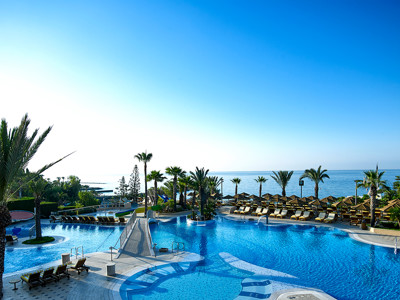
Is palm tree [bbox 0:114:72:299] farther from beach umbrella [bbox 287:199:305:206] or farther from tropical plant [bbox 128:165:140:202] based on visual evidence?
tropical plant [bbox 128:165:140:202]

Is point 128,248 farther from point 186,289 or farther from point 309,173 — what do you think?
point 309,173

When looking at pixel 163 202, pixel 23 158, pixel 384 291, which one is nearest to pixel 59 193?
pixel 163 202

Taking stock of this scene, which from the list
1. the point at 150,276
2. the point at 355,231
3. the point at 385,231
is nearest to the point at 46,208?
the point at 150,276

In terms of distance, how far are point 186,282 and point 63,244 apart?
12021 mm

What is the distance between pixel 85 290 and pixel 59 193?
33131 mm

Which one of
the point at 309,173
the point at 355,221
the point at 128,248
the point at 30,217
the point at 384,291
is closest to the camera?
the point at 384,291

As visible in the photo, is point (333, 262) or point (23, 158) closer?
point (23, 158)

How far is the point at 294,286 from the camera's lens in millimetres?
11266

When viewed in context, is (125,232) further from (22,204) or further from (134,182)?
(134,182)

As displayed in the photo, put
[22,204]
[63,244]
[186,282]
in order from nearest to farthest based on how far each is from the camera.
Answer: [186,282] → [63,244] → [22,204]

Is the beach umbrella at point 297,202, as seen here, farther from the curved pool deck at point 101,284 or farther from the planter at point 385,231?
the curved pool deck at point 101,284

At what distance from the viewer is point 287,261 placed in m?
14.7

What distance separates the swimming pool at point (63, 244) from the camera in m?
15.1

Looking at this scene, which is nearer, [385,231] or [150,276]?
[150,276]
